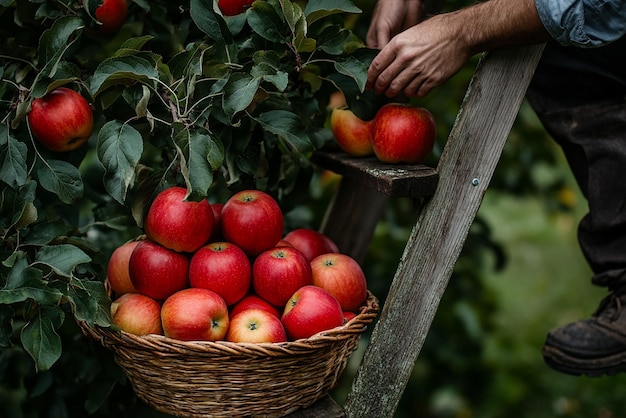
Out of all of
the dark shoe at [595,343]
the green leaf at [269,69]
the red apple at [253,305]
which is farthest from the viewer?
the dark shoe at [595,343]

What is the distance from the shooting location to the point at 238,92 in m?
1.49

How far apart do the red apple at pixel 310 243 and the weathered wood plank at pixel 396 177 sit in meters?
0.17

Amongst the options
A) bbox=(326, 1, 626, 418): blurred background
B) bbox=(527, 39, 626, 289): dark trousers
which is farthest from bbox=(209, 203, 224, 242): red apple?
bbox=(326, 1, 626, 418): blurred background

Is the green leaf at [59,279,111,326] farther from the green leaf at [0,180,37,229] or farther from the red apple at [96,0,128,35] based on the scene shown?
the red apple at [96,0,128,35]

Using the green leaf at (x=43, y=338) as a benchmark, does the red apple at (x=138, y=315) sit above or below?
below

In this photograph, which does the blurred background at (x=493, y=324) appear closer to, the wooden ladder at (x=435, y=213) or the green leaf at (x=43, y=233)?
the wooden ladder at (x=435, y=213)

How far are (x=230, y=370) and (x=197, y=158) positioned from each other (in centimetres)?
39

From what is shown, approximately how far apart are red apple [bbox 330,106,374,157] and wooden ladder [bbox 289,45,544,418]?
173mm

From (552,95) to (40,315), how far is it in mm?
1336

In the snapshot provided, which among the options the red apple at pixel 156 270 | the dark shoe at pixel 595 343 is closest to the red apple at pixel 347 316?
the red apple at pixel 156 270

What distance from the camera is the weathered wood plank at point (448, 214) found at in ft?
5.32

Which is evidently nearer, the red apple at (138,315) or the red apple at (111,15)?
the red apple at (138,315)

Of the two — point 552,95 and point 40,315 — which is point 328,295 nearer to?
point 40,315

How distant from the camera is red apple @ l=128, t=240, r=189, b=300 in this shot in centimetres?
159
